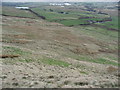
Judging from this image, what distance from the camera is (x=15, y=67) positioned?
60.0ft

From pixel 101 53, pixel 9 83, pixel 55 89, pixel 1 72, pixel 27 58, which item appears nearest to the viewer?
pixel 55 89

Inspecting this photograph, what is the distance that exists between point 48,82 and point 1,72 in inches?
233

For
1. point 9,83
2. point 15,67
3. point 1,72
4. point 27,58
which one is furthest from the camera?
point 27,58

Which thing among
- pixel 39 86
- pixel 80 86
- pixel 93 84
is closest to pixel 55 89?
pixel 39 86

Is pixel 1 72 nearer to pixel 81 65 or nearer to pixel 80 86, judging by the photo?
pixel 80 86

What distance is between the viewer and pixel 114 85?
1373cm

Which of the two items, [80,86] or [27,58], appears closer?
[80,86]

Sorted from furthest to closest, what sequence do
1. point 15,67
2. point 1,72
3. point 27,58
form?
point 27,58 → point 15,67 → point 1,72

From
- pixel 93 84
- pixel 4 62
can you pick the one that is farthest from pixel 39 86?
pixel 4 62

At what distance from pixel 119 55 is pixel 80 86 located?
23.6m

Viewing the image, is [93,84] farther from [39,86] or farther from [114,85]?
[39,86]

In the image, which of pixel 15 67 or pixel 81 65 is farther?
pixel 81 65

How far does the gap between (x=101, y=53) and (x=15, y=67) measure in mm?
20593

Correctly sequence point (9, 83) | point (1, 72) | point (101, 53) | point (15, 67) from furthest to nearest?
point (101, 53)
point (15, 67)
point (1, 72)
point (9, 83)
